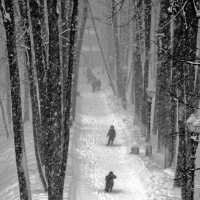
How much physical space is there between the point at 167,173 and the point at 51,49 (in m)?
9.07

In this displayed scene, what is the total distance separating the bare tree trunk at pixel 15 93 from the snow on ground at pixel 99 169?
301 centimetres

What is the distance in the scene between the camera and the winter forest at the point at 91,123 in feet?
29.7

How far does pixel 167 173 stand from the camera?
15.9 m

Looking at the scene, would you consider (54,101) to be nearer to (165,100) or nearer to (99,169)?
(99,169)

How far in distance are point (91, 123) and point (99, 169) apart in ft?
32.8

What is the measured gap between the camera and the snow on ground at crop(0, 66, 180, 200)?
13820 millimetres

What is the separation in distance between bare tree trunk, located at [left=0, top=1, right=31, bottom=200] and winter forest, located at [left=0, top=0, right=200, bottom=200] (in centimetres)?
2

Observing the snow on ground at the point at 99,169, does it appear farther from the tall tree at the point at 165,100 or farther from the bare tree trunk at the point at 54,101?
the bare tree trunk at the point at 54,101

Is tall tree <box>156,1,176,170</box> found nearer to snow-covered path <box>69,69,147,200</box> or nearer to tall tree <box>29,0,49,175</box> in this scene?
snow-covered path <box>69,69,147,200</box>

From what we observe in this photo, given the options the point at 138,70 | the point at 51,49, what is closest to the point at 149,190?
the point at 51,49

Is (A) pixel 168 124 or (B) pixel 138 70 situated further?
(B) pixel 138 70

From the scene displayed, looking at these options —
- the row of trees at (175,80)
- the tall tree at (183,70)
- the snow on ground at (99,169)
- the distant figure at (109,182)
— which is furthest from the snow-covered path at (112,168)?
the tall tree at (183,70)

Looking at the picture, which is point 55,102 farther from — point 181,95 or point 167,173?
point 167,173

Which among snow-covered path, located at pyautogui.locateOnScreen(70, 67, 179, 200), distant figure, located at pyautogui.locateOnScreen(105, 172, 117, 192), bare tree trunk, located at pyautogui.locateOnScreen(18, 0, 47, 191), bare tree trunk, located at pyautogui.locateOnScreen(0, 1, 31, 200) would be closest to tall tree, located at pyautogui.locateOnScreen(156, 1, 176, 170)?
snow-covered path, located at pyautogui.locateOnScreen(70, 67, 179, 200)
